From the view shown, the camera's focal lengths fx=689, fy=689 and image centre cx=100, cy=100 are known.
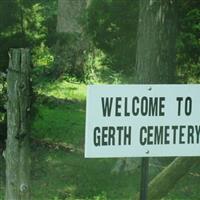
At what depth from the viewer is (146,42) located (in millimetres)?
9695

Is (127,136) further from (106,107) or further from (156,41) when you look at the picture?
(156,41)

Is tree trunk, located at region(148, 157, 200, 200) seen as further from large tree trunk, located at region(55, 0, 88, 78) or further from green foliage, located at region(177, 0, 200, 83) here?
large tree trunk, located at region(55, 0, 88, 78)

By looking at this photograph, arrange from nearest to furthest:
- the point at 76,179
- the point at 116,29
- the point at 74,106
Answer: the point at 76,179, the point at 116,29, the point at 74,106

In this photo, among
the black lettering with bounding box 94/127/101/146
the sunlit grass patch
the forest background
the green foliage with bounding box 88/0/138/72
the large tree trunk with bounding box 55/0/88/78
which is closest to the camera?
the black lettering with bounding box 94/127/101/146

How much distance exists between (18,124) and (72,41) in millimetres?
12300

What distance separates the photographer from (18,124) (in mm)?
5426

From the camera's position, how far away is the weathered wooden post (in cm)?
539

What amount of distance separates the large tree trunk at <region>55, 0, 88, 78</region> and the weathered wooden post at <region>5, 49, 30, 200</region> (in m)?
11.1

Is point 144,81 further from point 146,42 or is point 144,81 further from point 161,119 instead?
point 161,119

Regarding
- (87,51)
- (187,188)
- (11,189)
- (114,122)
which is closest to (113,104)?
(114,122)

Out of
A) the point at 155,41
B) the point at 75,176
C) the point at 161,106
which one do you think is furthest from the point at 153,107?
the point at 75,176

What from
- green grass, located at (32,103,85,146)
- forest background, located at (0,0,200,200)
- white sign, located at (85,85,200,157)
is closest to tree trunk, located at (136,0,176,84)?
forest background, located at (0,0,200,200)

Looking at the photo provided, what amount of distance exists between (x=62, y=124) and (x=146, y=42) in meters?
4.36

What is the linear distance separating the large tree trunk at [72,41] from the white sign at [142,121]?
475 inches
